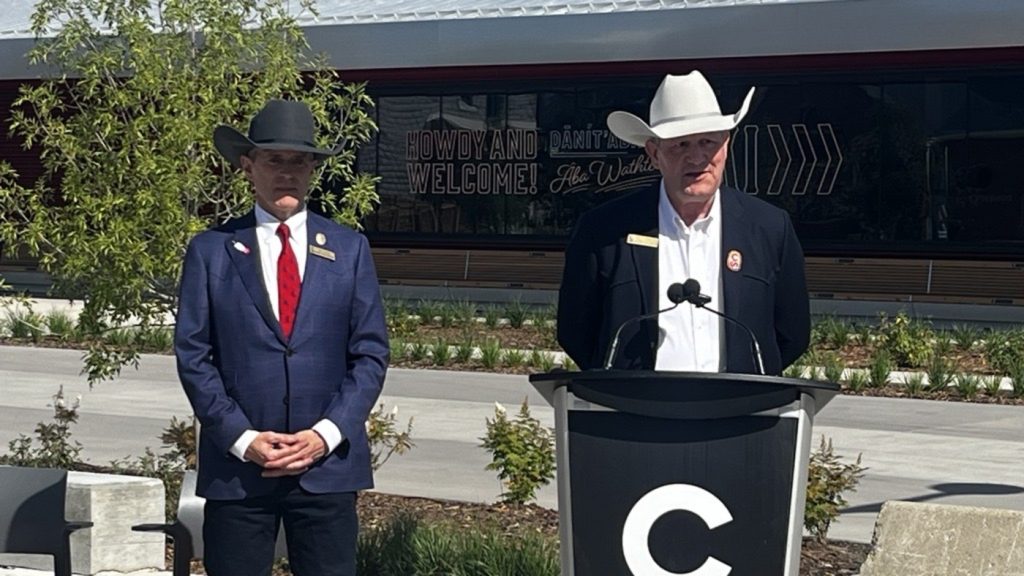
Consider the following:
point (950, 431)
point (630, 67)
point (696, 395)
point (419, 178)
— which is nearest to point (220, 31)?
point (696, 395)

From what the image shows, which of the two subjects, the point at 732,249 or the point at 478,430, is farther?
the point at 478,430

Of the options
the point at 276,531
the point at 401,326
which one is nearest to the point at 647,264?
the point at 276,531

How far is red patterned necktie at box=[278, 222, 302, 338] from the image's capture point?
5.66 metres

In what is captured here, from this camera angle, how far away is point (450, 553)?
25.3ft

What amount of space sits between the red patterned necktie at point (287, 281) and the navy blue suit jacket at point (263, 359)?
0.03 metres

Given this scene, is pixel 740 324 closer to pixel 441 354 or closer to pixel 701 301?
pixel 701 301

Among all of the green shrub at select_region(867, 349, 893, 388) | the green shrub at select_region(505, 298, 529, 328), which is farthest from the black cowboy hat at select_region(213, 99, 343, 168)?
the green shrub at select_region(505, 298, 529, 328)

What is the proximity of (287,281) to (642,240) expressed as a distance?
1084 millimetres

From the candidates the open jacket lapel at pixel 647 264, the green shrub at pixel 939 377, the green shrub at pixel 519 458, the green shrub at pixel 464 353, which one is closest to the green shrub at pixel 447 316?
the green shrub at pixel 464 353

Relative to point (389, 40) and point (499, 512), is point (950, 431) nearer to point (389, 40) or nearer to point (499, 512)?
point (499, 512)

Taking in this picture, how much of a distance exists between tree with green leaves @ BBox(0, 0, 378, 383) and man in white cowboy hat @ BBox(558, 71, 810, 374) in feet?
13.7

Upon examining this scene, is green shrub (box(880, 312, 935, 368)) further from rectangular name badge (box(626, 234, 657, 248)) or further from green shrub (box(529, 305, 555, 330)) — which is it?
rectangular name badge (box(626, 234, 657, 248))

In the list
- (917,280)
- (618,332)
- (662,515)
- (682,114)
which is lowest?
(662,515)

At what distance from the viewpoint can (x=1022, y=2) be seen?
70.7 feet
